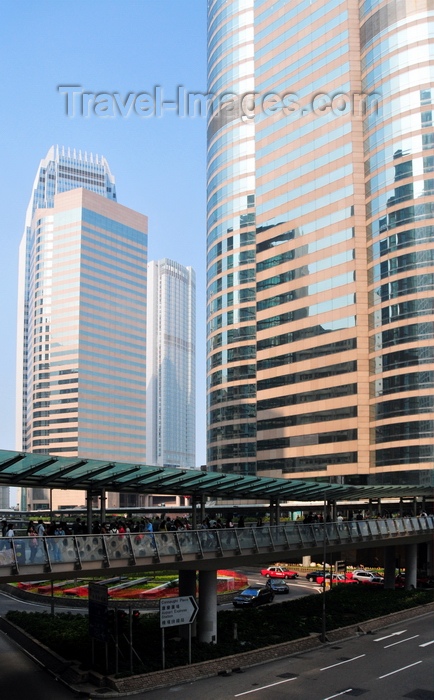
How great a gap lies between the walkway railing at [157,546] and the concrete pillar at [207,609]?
178 cm

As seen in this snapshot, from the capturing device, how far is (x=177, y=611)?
3400cm

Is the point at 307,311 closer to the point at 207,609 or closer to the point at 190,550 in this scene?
the point at 207,609

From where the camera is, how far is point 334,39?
319 feet

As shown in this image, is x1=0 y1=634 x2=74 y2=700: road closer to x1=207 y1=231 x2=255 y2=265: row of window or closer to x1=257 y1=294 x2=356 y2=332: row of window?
x1=257 y1=294 x2=356 y2=332: row of window

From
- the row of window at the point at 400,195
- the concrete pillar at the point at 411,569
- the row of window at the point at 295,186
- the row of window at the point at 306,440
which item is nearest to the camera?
the concrete pillar at the point at 411,569

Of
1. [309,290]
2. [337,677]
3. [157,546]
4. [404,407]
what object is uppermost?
[309,290]

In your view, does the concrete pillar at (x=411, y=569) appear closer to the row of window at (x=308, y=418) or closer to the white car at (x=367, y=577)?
the white car at (x=367, y=577)

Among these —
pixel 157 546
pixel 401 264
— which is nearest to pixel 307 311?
pixel 401 264

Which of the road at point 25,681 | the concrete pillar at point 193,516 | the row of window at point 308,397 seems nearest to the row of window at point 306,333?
the row of window at point 308,397

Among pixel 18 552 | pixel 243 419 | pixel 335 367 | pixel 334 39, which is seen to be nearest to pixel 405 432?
pixel 335 367

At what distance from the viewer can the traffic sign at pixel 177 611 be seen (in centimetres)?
3341

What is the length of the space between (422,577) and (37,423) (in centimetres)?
13457

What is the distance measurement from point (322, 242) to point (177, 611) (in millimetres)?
68439

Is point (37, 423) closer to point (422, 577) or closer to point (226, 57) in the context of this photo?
point (226, 57)
